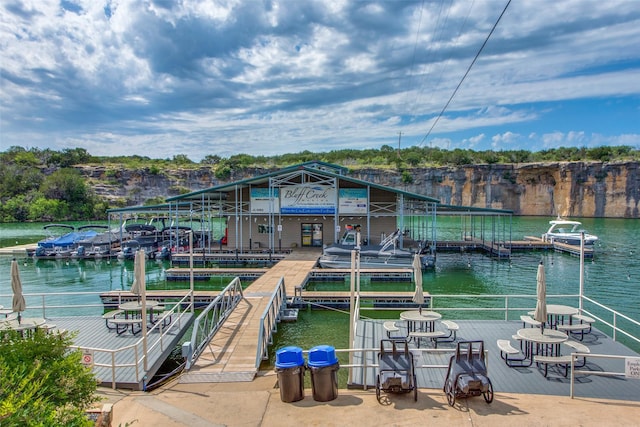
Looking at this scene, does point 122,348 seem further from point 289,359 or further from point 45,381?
point 45,381

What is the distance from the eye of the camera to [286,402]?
24.5 feet

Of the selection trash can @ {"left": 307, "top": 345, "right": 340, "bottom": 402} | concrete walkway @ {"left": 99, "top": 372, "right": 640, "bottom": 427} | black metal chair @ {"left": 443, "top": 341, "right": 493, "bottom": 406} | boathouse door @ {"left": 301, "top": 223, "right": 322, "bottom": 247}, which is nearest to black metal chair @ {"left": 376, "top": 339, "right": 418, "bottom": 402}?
concrete walkway @ {"left": 99, "top": 372, "right": 640, "bottom": 427}

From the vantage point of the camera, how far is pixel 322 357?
766 centimetres

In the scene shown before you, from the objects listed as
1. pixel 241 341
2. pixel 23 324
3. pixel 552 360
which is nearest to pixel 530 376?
pixel 552 360

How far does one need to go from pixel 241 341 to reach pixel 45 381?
7.01 m

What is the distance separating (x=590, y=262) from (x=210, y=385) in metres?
30.7

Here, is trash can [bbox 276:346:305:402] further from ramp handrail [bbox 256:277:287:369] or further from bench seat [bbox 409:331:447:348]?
bench seat [bbox 409:331:447:348]

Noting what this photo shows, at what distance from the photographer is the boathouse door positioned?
3522 cm

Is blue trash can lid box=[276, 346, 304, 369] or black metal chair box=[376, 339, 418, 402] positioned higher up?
blue trash can lid box=[276, 346, 304, 369]

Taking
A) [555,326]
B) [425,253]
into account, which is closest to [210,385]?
[555,326]

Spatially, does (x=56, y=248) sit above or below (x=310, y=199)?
below

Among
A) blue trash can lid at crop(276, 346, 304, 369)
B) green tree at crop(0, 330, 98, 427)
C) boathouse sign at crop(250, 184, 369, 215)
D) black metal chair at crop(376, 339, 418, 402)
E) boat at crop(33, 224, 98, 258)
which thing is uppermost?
boathouse sign at crop(250, 184, 369, 215)

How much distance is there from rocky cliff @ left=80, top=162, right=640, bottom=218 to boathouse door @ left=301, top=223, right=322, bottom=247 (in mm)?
54927

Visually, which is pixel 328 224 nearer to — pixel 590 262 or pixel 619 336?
pixel 590 262
